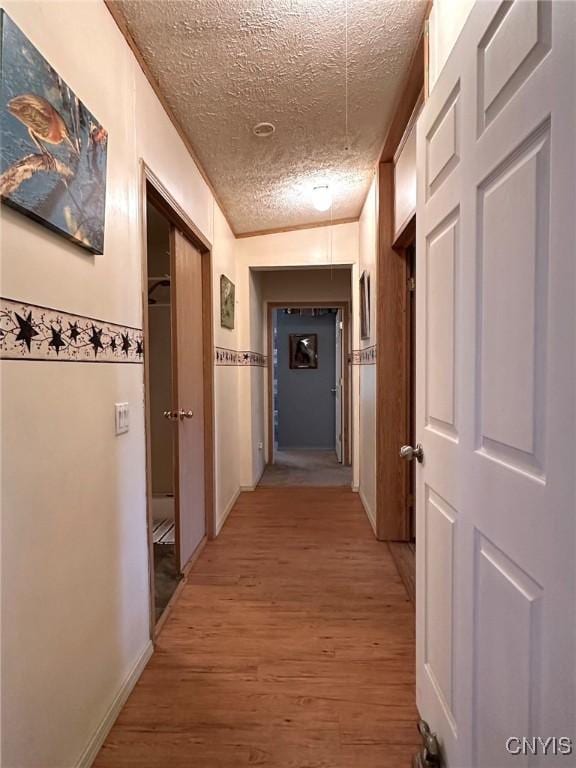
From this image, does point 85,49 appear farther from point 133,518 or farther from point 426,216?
point 133,518

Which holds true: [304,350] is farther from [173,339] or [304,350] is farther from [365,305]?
[173,339]

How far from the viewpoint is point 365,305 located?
3.29 meters

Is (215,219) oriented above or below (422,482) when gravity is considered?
above

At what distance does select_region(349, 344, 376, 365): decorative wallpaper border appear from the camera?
2947 millimetres

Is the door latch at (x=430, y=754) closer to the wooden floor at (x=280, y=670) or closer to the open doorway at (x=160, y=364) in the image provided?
the wooden floor at (x=280, y=670)

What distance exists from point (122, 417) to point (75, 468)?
306 mm

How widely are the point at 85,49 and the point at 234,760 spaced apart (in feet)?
7.27

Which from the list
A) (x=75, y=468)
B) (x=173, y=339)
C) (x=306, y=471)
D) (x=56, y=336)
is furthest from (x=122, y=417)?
(x=306, y=471)

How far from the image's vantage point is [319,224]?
372cm

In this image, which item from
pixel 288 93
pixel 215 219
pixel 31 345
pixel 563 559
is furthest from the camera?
pixel 215 219

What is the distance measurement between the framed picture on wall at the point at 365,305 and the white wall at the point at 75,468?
1.88 meters

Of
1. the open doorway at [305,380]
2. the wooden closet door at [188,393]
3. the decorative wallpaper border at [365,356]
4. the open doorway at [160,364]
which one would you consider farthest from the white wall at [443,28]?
the open doorway at [305,380]

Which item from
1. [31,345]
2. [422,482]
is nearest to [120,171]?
[31,345]

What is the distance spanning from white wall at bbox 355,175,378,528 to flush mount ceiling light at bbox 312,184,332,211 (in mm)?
322
